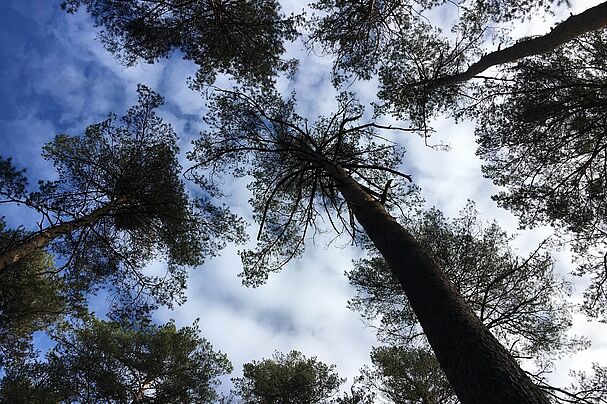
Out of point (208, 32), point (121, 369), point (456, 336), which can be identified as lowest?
point (456, 336)

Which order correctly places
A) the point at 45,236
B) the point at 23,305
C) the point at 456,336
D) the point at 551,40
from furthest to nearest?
the point at 23,305
the point at 45,236
the point at 551,40
the point at 456,336

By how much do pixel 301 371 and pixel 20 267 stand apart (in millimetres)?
8933

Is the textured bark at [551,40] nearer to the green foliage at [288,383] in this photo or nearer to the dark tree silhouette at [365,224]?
the dark tree silhouette at [365,224]

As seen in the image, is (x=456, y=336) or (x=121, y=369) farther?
(x=121, y=369)

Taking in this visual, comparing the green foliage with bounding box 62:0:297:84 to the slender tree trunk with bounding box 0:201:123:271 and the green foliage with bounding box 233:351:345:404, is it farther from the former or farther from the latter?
the green foliage with bounding box 233:351:345:404

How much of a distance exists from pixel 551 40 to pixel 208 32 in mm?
6312

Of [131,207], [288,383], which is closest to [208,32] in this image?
[131,207]

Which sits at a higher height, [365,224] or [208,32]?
[208,32]

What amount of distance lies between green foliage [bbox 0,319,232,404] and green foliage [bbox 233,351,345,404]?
5.22 feet

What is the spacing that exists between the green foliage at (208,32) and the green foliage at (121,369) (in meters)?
6.02

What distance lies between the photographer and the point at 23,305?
9.56 meters

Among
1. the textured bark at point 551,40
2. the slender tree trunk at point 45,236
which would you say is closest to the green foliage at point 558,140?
the textured bark at point 551,40

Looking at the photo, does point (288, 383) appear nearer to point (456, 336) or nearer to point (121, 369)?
point (121, 369)

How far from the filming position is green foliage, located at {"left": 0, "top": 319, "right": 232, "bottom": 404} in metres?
9.72
